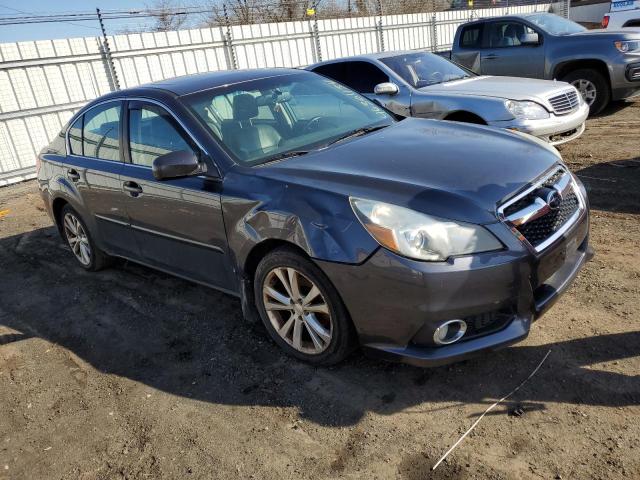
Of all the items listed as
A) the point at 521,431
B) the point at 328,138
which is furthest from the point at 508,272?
the point at 328,138

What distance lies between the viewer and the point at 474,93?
686 centimetres

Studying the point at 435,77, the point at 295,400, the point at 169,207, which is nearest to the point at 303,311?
the point at 295,400

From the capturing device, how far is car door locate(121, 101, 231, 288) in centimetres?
361

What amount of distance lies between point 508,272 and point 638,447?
0.93 m

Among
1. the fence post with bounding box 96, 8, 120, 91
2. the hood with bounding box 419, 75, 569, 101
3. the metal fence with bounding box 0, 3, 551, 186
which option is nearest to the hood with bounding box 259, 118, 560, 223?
the hood with bounding box 419, 75, 569, 101

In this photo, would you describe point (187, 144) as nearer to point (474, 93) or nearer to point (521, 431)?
point (521, 431)

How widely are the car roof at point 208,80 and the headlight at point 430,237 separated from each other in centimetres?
203

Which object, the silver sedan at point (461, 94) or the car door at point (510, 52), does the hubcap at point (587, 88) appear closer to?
the car door at point (510, 52)

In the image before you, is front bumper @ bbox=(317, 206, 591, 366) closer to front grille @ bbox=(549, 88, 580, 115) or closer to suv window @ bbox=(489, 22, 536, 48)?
front grille @ bbox=(549, 88, 580, 115)

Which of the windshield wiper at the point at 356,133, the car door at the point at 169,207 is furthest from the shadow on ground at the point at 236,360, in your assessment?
the windshield wiper at the point at 356,133

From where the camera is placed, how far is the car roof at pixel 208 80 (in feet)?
13.2

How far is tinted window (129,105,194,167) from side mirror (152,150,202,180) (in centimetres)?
19

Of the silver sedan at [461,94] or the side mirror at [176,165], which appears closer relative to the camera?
the side mirror at [176,165]

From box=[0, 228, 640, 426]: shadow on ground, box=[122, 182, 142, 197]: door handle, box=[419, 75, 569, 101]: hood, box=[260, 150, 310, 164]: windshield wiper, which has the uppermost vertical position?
box=[260, 150, 310, 164]: windshield wiper
